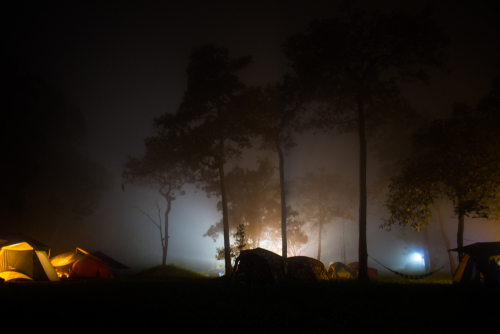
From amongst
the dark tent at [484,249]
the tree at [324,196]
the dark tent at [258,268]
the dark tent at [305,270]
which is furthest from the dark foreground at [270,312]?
the tree at [324,196]

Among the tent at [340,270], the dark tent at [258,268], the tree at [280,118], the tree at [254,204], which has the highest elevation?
the tree at [280,118]

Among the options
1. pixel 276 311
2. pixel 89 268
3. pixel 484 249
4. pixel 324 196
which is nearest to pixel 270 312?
pixel 276 311

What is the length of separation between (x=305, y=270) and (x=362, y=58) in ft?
42.9

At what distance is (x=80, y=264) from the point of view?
20.9 metres

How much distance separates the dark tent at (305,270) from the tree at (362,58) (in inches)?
117

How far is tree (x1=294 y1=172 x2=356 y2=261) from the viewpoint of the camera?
4119cm

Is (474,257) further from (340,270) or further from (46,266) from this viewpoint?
(46,266)

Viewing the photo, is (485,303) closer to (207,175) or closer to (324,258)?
(207,175)

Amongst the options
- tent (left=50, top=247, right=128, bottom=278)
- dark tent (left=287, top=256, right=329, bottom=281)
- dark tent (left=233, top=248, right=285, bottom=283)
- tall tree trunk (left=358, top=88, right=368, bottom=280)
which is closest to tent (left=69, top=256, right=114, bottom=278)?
tent (left=50, top=247, right=128, bottom=278)

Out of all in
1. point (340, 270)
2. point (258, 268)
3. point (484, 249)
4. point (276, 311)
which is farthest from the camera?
point (340, 270)

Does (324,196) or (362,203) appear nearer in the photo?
(362,203)

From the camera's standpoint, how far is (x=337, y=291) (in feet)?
28.5

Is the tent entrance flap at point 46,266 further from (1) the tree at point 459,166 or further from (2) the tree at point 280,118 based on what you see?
(1) the tree at point 459,166

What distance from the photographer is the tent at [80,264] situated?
2058 cm
